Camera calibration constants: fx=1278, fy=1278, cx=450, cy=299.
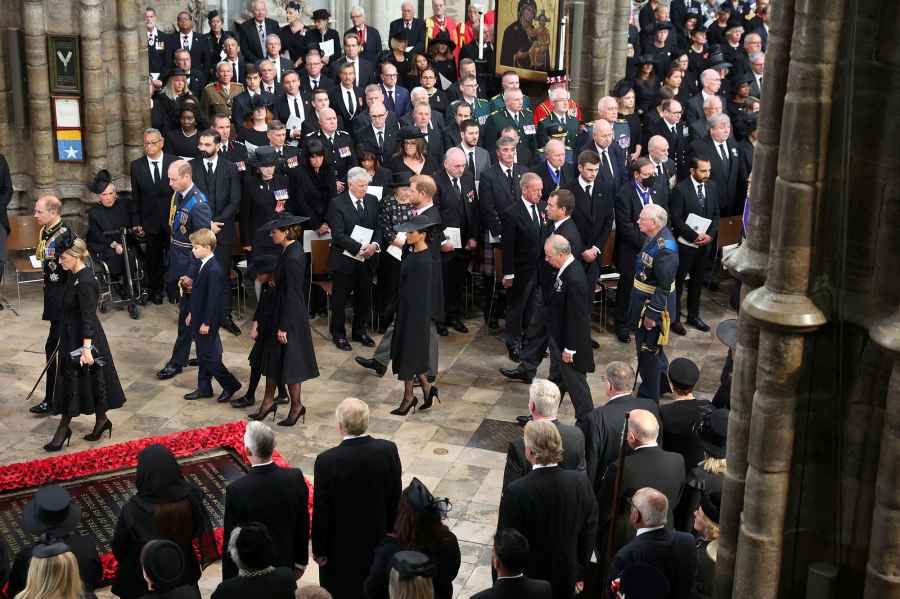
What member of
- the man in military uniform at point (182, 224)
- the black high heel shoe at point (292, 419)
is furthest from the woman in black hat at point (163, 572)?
the man in military uniform at point (182, 224)

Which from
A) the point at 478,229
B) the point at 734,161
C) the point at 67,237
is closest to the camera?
the point at 67,237

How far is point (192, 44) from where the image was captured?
16.8 meters

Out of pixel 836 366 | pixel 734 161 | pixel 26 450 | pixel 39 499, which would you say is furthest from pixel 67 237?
pixel 734 161

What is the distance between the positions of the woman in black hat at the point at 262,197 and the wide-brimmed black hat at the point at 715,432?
20.1ft

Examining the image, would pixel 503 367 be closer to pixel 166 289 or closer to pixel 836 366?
pixel 166 289

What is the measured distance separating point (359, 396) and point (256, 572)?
Answer: 5.21m

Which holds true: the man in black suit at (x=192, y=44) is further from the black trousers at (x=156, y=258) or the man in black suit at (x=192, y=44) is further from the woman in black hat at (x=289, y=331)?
the woman in black hat at (x=289, y=331)

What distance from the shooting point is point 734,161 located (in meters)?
13.5

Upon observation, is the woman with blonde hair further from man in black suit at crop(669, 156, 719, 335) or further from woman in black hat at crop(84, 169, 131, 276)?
man in black suit at crop(669, 156, 719, 335)

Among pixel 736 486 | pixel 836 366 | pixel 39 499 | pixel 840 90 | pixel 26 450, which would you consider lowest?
pixel 26 450

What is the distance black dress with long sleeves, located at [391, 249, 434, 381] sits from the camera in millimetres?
9969

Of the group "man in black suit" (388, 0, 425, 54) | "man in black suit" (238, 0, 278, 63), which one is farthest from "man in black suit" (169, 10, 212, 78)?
"man in black suit" (388, 0, 425, 54)

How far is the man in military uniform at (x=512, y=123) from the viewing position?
46.1 ft

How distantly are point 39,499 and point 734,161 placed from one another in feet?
29.7
